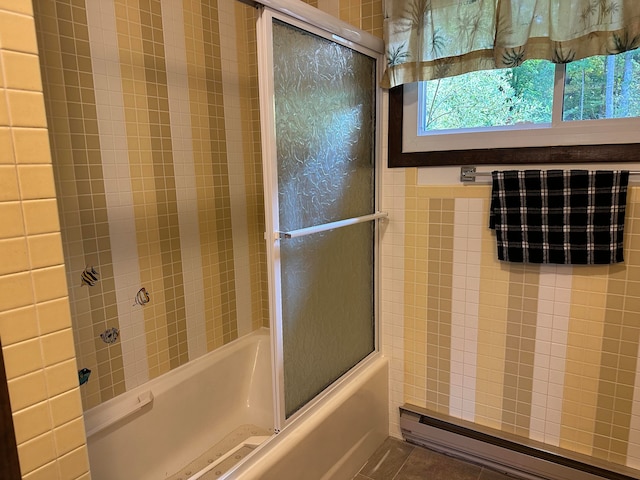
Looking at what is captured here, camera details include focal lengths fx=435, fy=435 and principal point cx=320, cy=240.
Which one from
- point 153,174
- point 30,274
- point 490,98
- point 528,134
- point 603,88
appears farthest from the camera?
point 153,174

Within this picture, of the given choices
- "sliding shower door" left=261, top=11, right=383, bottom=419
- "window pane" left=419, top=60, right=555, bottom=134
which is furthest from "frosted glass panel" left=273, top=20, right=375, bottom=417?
"window pane" left=419, top=60, right=555, bottom=134

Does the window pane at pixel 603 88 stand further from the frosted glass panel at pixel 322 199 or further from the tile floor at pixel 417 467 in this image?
the tile floor at pixel 417 467

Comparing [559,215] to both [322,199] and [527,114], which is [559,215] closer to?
[527,114]

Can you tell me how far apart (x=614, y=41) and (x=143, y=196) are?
74.5 inches

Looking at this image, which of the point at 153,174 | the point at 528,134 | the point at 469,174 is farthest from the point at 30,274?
the point at 528,134

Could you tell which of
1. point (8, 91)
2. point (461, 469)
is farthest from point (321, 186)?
point (461, 469)

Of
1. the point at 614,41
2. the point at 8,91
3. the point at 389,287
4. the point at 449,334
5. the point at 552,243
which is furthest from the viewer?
the point at 389,287

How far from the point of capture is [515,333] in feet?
6.12

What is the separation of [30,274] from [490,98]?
1746 millimetres

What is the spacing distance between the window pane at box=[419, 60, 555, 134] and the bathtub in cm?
153

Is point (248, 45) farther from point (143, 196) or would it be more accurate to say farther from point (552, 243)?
point (552, 243)

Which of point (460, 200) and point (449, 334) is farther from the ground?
point (460, 200)

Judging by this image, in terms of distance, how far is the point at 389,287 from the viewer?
2154 mm

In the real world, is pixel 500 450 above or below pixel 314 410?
below
